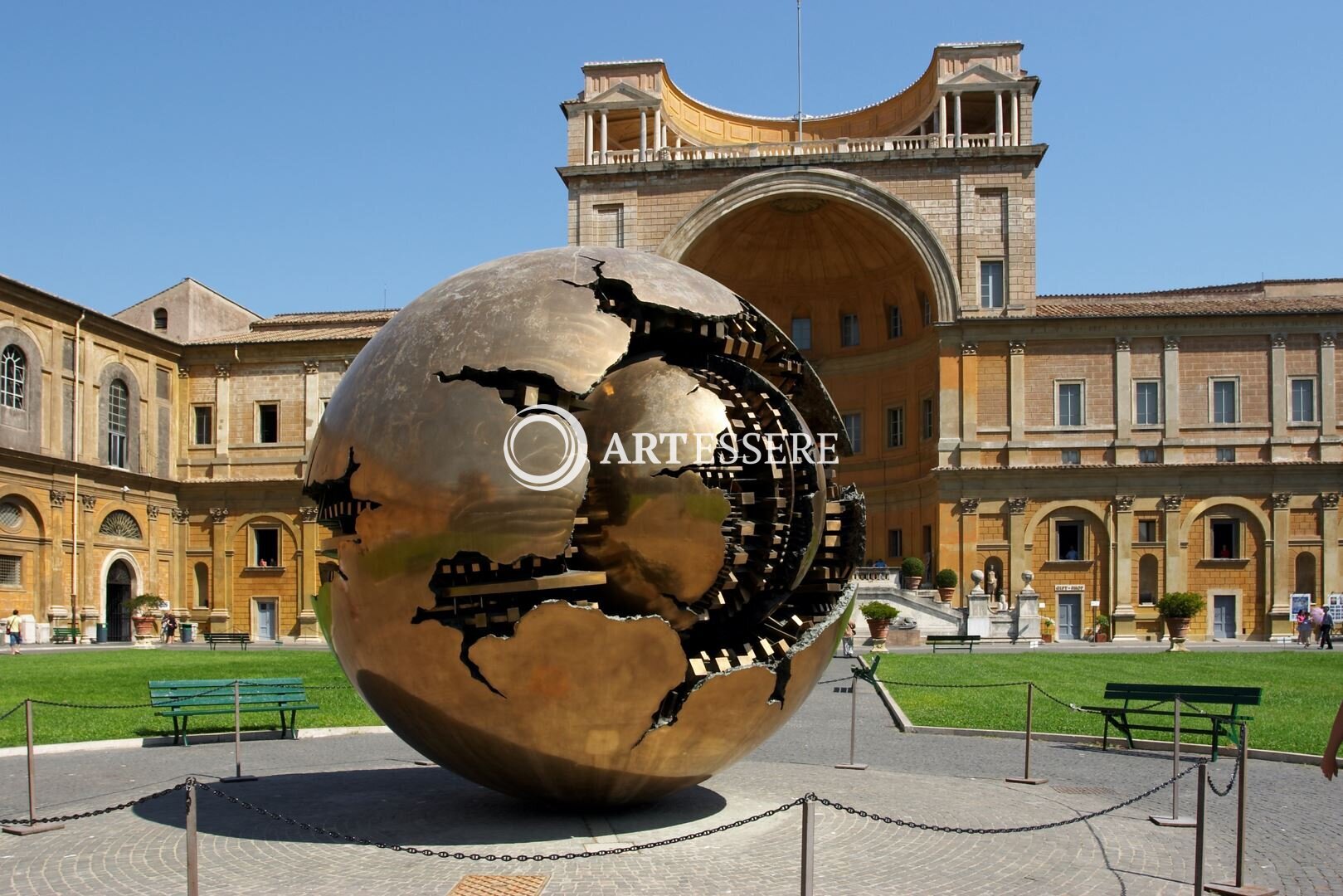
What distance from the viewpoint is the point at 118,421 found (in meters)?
49.5

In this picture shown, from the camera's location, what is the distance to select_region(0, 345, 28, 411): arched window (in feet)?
140

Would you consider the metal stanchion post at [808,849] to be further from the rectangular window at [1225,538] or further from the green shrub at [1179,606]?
the rectangular window at [1225,538]

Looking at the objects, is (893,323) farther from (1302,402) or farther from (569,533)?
(569,533)

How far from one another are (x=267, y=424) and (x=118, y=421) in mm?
5969

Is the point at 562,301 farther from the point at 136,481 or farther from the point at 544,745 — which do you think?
the point at 136,481

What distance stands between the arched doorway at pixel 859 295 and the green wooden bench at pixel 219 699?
32573 mm

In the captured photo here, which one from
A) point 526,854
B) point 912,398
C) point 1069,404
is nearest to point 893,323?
point 912,398

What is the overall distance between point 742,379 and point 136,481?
46.9 metres

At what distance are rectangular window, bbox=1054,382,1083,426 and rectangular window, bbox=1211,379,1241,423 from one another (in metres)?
4.78

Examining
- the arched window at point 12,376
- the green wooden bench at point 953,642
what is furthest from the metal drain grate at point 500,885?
the arched window at point 12,376

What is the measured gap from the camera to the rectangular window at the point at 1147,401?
45375mm

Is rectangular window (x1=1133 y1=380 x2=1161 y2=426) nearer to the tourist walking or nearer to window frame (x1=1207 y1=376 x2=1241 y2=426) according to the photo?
window frame (x1=1207 y1=376 x2=1241 y2=426)

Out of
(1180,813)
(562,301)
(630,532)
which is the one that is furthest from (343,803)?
(1180,813)

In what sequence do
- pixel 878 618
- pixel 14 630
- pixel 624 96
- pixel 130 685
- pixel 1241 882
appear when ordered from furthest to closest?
pixel 624 96 < pixel 14 630 < pixel 878 618 < pixel 130 685 < pixel 1241 882
